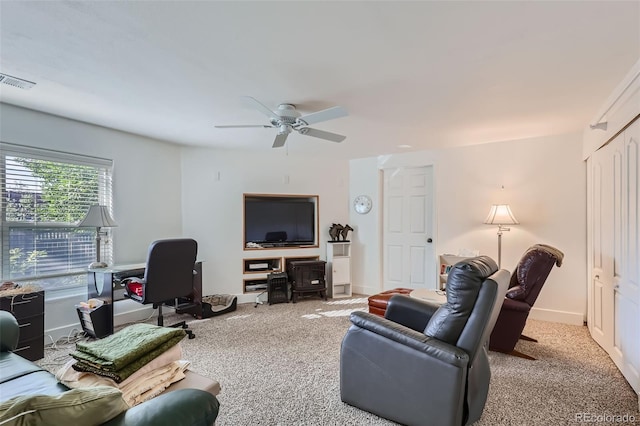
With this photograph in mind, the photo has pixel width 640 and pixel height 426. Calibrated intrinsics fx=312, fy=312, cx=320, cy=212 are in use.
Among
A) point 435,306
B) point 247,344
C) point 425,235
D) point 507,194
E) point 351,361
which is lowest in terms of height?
point 247,344

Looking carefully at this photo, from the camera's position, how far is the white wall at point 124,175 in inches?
123

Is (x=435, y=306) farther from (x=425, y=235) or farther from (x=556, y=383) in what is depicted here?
(x=425, y=235)

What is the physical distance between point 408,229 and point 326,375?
9.99 feet

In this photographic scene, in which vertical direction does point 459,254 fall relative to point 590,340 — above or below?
above

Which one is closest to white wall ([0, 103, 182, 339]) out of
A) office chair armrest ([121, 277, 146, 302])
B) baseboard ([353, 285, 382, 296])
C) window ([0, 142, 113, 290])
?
window ([0, 142, 113, 290])

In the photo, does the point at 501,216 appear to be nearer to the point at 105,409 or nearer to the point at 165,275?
the point at 165,275

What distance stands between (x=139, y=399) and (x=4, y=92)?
312 centimetres

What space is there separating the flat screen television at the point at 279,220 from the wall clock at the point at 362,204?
0.72 meters

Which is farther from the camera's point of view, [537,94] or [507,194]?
[507,194]

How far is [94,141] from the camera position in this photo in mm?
3615

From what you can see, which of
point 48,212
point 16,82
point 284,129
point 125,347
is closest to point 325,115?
point 284,129

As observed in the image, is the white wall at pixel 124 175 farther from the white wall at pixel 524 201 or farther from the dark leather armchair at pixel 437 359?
the white wall at pixel 524 201

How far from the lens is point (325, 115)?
256 centimetres

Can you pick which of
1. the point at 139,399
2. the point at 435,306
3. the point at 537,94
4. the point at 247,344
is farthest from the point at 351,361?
the point at 537,94
